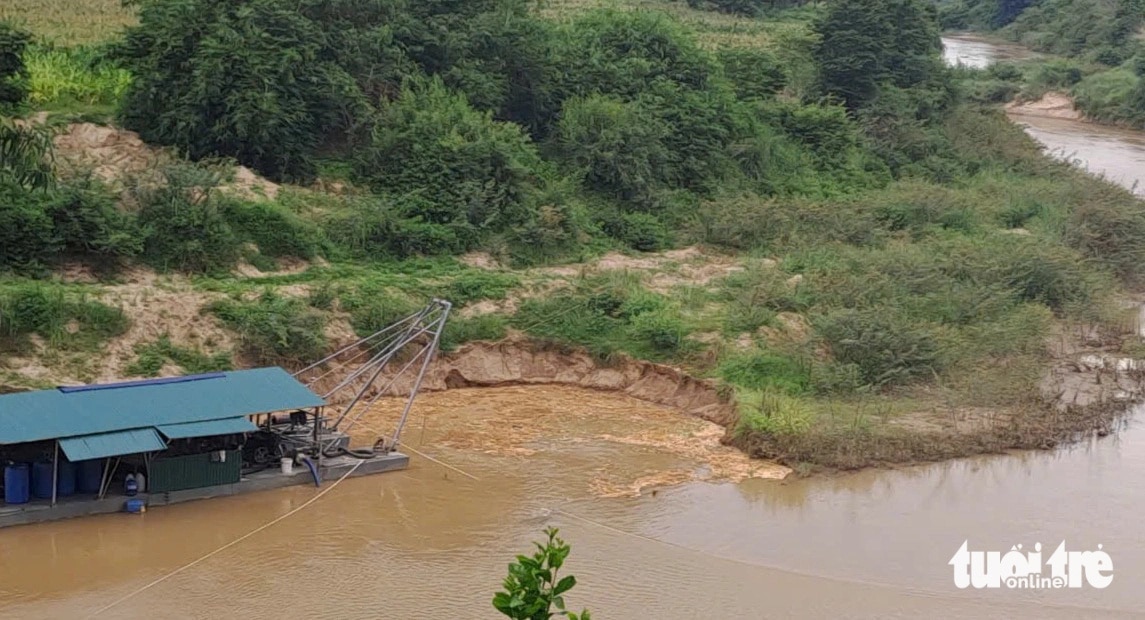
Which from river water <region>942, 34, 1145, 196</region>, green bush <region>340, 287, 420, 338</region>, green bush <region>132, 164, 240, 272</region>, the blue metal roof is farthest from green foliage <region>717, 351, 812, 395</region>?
river water <region>942, 34, 1145, 196</region>

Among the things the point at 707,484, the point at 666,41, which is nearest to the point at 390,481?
the point at 707,484

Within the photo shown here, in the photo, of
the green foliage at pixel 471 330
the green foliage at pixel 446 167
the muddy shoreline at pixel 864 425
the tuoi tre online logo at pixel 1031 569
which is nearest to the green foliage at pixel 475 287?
the green foliage at pixel 471 330

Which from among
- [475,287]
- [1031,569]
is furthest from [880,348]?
[475,287]

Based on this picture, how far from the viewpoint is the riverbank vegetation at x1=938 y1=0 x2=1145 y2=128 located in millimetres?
53125

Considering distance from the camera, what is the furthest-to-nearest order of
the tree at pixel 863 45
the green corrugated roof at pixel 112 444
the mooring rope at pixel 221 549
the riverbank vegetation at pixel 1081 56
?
the riverbank vegetation at pixel 1081 56
the tree at pixel 863 45
the green corrugated roof at pixel 112 444
the mooring rope at pixel 221 549

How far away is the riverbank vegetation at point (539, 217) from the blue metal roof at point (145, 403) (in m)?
2.43

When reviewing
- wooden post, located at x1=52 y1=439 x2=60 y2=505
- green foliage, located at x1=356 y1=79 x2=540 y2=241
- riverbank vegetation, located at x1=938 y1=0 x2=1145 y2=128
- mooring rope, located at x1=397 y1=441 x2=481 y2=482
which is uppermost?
riverbank vegetation, located at x1=938 y1=0 x2=1145 y2=128

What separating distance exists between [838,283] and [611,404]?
5533 mm

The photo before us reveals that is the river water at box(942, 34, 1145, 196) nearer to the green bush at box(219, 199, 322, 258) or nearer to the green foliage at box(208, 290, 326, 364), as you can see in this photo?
the green bush at box(219, 199, 322, 258)

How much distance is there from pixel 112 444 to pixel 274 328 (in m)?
5.07

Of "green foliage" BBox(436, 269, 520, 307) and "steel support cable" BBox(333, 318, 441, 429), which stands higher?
"green foliage" BBox(436, 269, 520, 307)

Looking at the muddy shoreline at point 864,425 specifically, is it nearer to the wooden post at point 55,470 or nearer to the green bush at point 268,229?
the green bush at point 268,229

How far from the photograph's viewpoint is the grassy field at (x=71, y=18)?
28422 mm

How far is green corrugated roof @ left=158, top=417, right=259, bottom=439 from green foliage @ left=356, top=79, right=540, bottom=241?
342 inches
